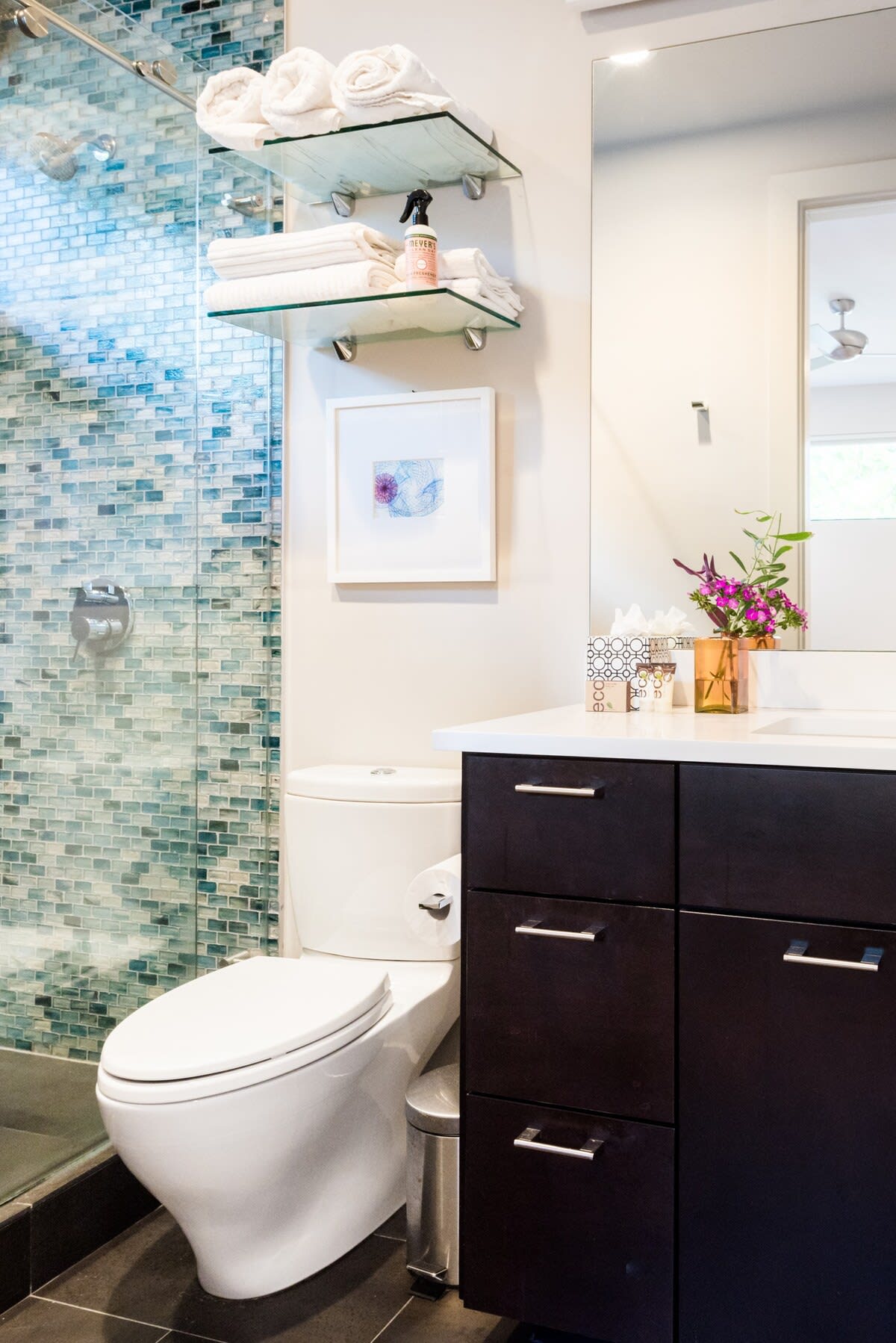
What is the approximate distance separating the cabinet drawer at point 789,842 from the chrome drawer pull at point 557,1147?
33cm

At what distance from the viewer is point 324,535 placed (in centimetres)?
227

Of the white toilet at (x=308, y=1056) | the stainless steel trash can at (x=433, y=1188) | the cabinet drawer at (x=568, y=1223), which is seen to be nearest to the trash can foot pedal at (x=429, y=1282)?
the stainless steel trash can at (x=433, y=1188)

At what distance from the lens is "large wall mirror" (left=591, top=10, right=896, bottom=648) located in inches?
71.8

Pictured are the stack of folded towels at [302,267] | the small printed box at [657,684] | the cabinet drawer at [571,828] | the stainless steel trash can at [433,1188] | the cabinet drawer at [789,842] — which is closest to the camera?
the cabinet drawer at [789,842]

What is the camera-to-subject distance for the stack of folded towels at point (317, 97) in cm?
186

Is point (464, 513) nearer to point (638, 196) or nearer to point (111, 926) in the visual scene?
point (638, 196)

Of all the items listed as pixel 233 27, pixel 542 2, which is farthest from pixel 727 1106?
pixel 233 27

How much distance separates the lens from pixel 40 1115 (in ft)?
6.11

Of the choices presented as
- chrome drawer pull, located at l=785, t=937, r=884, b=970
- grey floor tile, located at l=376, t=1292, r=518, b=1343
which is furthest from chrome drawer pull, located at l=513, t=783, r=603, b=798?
grey floor tile, located at l=376, t=1292, r=518, b=1343

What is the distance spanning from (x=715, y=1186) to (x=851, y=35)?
1.74 m

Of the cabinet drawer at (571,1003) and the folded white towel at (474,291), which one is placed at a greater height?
Answer: the folded white towel at (474,291)

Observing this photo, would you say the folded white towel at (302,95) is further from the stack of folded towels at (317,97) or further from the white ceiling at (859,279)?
the white ceiling at (859,279)

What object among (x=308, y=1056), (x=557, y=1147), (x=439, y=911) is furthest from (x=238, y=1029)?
(x=557, y=1147)

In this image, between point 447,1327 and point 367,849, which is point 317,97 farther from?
point 447,1327
